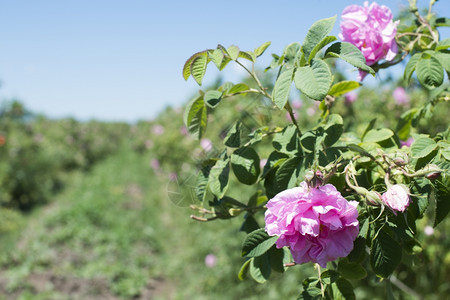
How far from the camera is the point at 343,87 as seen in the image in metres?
0.89

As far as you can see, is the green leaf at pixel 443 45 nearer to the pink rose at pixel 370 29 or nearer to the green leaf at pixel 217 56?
the pink rose at pixel 370 29

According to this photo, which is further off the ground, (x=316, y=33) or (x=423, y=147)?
(x=316, y=33)

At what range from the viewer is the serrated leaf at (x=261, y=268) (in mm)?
759

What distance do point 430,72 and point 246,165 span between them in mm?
426

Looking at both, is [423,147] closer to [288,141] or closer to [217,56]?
[288,141]

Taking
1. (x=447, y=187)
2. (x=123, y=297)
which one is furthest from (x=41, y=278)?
(x=447, y=187)

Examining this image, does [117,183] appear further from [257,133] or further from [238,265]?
[257,133]

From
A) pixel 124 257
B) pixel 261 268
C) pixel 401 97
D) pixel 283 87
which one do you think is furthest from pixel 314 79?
pixel 124 257

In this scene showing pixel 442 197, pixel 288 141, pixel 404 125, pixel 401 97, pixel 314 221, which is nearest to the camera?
pixel 314 221

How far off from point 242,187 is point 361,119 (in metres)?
1.43

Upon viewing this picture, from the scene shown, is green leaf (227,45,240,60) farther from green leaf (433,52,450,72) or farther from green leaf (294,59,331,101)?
green leaf (433,52,450,72)

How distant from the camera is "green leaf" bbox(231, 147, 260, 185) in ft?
2.56

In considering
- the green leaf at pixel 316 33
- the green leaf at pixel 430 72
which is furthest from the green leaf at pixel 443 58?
the green leaf at pixel 316 33

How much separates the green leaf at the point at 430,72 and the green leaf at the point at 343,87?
13 centimetres
